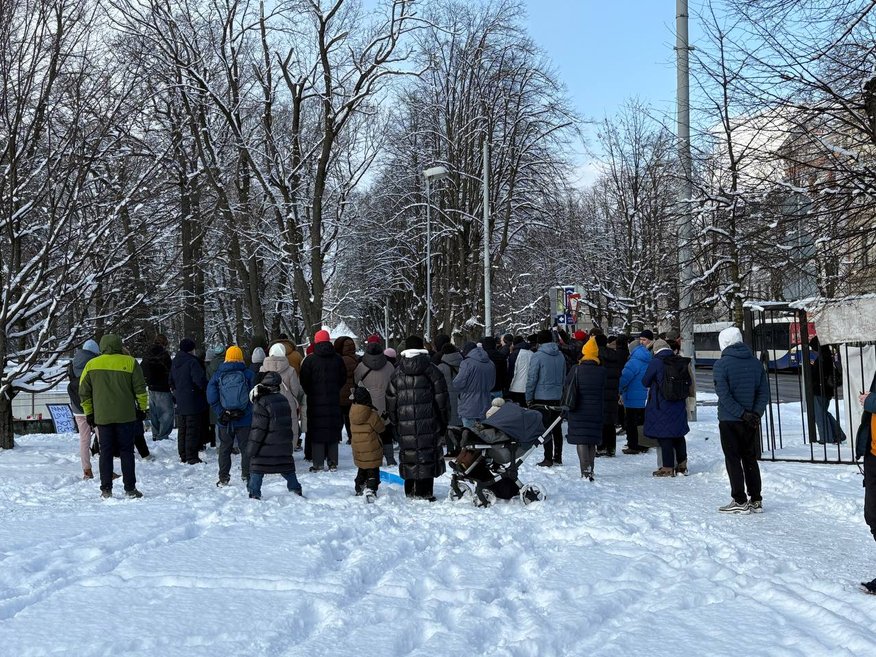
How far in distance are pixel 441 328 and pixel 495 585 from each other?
102 ft

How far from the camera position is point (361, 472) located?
10.2m

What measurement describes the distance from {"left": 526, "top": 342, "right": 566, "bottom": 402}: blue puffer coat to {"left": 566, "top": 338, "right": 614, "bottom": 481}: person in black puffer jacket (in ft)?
5.95

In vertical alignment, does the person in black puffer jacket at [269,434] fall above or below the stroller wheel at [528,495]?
above

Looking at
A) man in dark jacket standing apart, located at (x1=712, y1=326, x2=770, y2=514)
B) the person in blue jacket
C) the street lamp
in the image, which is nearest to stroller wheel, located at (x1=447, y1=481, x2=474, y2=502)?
man in dark jacket standing apart, located at (x1=712, y1=326, x2=770, y2=514)

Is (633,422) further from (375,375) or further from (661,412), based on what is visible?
(375,375)

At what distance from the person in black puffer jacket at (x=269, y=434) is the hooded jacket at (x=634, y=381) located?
6.11m

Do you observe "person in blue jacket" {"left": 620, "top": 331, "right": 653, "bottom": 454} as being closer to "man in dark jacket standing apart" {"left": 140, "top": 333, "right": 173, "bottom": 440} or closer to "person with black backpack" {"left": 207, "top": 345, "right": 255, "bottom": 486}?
"person with black backpack" {"left": 207, "top": 345, "right": 255, "bottom": 486}

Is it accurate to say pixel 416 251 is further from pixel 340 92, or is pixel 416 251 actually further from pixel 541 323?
pixel 340 92

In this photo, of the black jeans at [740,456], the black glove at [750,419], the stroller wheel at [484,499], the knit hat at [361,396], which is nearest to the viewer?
the black glove at [750,419]

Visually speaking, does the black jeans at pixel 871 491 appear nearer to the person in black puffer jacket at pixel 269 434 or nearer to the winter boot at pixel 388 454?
the person in black puffer jacket at pixel 269 434

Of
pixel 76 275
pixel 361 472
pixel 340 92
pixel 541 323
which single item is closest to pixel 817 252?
pixel 361 472

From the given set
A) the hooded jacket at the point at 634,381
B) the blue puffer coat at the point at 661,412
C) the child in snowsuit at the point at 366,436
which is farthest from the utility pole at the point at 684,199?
the child in snowsuit at the point at 366,436

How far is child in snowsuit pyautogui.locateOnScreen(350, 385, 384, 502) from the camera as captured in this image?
9.92 meters

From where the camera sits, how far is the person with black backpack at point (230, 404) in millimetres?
11023
